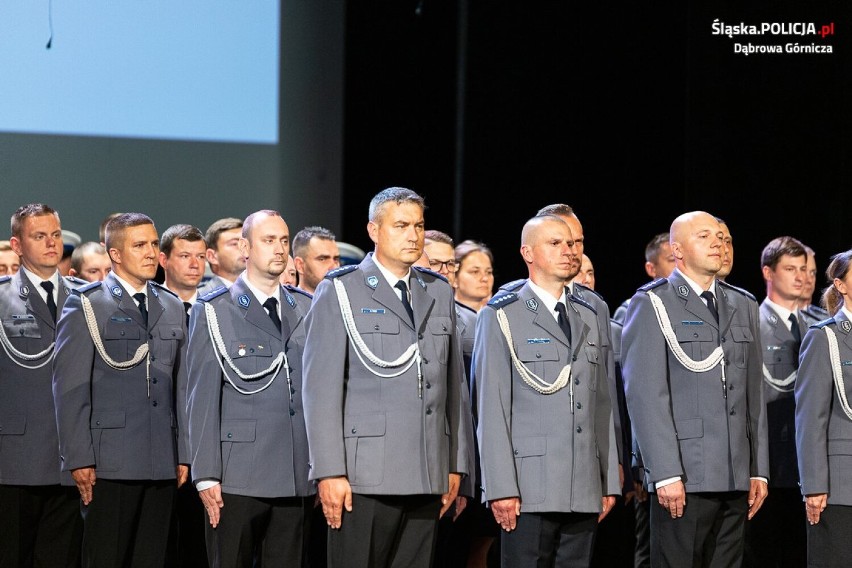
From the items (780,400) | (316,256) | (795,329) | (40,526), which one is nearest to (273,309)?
(316,256)

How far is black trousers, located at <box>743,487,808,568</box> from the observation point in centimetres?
546

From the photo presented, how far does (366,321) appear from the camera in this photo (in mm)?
3674

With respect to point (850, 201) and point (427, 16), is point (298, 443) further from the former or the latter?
point (850, 201)

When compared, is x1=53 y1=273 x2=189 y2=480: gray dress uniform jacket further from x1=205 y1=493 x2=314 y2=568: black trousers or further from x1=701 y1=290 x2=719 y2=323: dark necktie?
x1=701 y1=290 x2=719 y2=323: dark necktie

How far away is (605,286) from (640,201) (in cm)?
53

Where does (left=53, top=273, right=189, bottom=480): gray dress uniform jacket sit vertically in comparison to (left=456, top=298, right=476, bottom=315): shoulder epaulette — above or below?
below

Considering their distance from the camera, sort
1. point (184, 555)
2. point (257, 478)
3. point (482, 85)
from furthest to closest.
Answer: point (482, 85) < point (184, 555) < point (257, 478)

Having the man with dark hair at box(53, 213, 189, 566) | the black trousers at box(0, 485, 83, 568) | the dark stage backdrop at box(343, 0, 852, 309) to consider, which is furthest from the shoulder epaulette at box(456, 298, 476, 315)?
the black trousers at box(0, 485, 83, 568)

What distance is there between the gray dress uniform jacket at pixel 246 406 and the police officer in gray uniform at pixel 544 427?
67 cm

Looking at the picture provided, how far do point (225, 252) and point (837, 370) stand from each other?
2.76 m

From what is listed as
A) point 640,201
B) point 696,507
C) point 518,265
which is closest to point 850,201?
point 640,201

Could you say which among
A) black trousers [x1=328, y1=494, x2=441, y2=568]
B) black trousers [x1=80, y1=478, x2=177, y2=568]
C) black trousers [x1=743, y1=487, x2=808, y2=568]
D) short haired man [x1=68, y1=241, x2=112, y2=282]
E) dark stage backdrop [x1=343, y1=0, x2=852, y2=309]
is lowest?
black trousers [x1=743, y1=487, x2=808, y2=568]

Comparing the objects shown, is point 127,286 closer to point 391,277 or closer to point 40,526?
point 40,526

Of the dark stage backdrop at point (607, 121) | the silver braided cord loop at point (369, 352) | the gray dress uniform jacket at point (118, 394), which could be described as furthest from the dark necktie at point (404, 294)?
the dark stage backdrop at point (607, 121)
